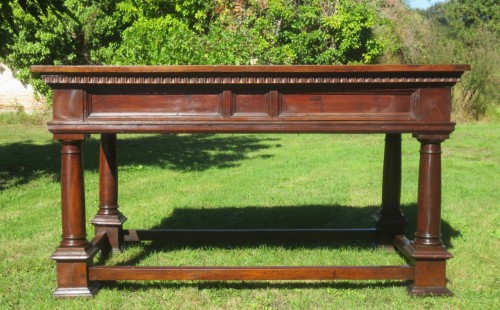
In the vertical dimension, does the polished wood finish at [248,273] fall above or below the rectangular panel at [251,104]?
below

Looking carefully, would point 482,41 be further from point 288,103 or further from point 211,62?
point 288,103

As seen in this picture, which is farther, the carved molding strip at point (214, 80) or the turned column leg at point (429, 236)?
the turned column leg at point (429, 236)

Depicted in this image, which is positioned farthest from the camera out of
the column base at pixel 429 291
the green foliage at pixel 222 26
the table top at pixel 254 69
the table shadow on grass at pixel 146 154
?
the green foliage at pixel 222 26

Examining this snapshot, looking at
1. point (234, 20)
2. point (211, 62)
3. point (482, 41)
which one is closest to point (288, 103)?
point (211, 62)

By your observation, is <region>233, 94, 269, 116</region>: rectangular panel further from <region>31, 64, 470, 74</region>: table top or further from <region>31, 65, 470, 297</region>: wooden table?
<region>31, 64, 470, 74</region>: table top

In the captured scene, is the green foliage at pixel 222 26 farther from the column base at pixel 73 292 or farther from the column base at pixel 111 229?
the column base at pixel 73 292

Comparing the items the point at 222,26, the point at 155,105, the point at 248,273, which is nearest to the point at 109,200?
the point at 155,105

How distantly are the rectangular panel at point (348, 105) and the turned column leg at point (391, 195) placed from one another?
1.20m

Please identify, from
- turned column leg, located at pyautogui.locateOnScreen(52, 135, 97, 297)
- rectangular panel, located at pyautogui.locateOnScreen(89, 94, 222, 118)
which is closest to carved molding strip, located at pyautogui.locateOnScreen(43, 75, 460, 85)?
rectangular panel, located at pyautogui.locateOnScreen(89, 94, 222, 118)

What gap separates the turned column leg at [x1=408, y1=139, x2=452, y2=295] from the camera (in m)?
4.01

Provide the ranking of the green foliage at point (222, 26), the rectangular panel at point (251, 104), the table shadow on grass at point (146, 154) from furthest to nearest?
the green foliage at point (222, 26), the table shadow on grass at point (146, 154), the rectangular panel at point (251, 104)

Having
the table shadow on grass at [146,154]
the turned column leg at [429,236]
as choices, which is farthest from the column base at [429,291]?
the table shadow on grass at [146,154]

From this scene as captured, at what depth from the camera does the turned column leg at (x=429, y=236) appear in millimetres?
4012

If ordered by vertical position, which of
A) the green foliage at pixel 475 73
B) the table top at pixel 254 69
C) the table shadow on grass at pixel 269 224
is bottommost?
the table shadow on grass at pixel 269 224
